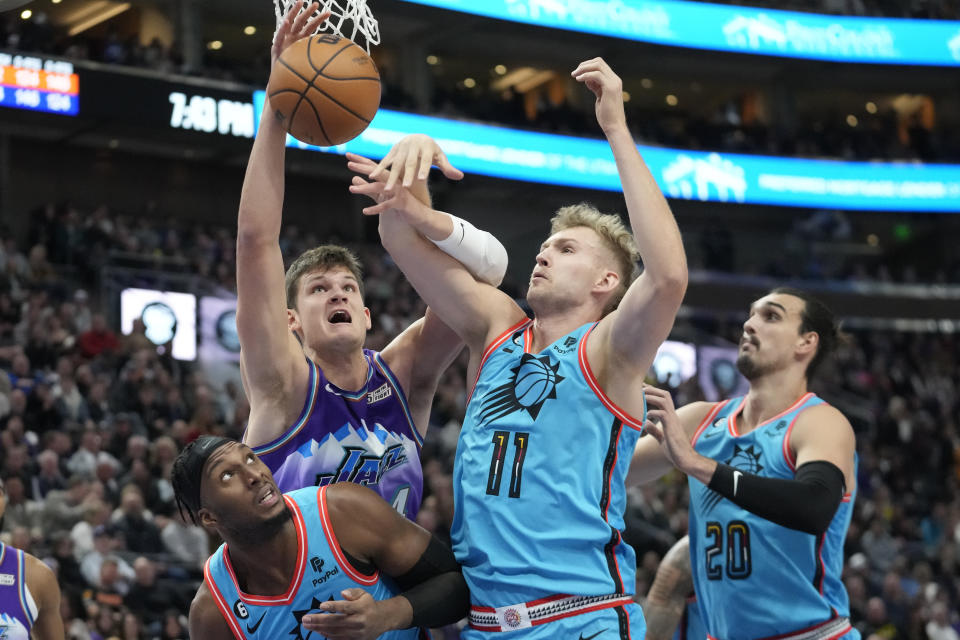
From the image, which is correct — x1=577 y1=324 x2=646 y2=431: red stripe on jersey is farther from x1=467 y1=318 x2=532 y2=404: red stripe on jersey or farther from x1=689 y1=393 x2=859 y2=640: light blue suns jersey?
x1=689 y1=393 x2=859 y2=640: light blue suns jersey

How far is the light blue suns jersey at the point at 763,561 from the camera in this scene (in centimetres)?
506

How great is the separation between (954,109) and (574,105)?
11336 millimetres

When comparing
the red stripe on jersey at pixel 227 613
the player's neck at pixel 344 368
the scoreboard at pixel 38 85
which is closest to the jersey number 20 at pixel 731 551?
the player's neck at pixel 344 368

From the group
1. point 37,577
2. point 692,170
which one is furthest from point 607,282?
point 692,170

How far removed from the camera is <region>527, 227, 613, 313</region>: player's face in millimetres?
4152

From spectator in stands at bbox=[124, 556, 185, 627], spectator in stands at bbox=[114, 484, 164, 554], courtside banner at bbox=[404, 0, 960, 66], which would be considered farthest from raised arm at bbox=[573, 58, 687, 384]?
courtside banner at bbox=[404, 0, 960, 66]

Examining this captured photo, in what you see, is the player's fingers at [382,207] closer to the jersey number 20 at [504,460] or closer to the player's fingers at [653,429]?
the jersey number 20 at [504,460]

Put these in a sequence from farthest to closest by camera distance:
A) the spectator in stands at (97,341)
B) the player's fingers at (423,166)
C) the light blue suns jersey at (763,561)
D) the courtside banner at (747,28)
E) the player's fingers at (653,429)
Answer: the courtside banner at (747,28) < the spectator in stands at (97,341) < the light blue suns jersey at (763,561) < the player's fingers at (653,429) < the player's fingers at (423,166)

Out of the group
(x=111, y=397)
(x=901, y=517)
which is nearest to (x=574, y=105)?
(x=901, y=517)

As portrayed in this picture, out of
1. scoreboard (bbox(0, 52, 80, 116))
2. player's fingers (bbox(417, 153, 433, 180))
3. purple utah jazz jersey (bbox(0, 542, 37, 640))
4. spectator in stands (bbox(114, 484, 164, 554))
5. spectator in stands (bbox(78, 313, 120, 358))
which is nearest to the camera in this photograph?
player's fingers (bbox(417, 153, 433, 180))

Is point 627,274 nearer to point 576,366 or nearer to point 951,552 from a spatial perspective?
point 576,366

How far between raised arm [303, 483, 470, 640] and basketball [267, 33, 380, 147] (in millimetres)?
1278

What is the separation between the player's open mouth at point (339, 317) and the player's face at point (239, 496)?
898 mm

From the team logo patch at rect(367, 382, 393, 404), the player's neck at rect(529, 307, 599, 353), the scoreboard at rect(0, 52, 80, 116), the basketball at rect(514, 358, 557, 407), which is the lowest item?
the team logo patch at rect(367, 382, 393, 404)
